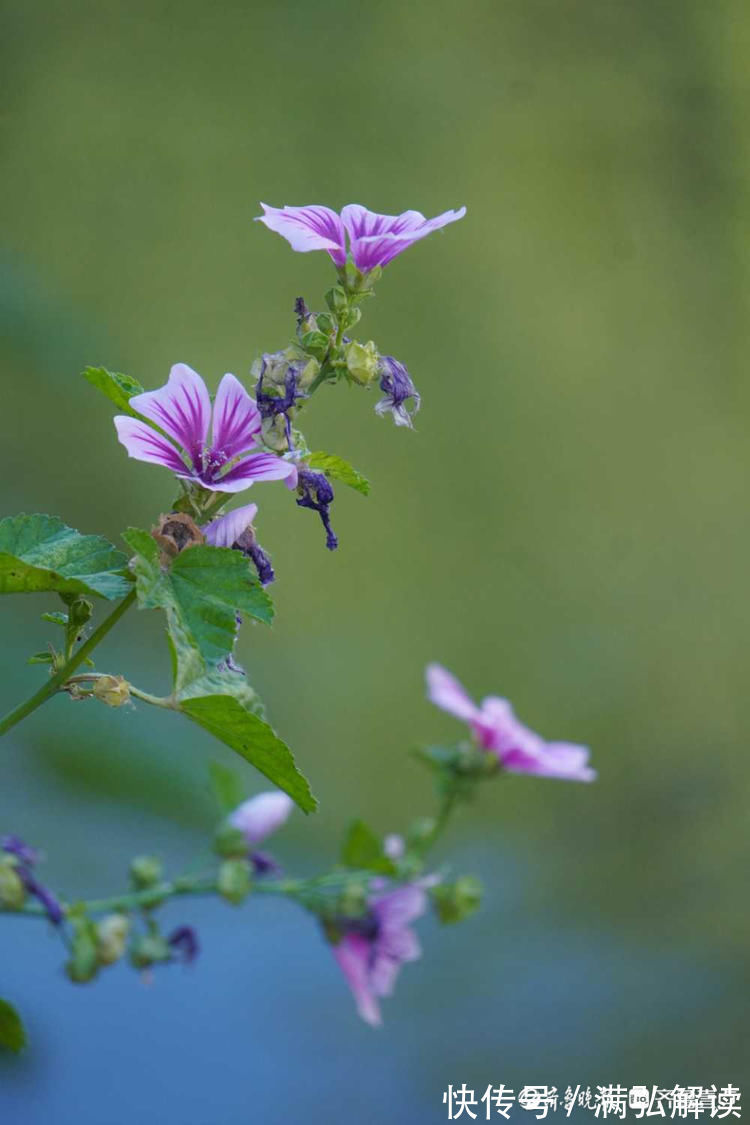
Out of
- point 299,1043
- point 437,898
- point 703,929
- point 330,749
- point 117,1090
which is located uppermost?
point 330,749

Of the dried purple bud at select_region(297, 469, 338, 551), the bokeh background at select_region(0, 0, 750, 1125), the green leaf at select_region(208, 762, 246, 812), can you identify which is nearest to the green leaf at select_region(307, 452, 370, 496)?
the dried purple bud at select_region(297, 469, 338, 551)

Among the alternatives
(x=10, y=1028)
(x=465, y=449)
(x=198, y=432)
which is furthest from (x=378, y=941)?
(x=465, y=449)

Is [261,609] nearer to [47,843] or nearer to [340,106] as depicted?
[47,843]

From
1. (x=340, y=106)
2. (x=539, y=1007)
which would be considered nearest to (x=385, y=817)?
(x=539, y=1007)

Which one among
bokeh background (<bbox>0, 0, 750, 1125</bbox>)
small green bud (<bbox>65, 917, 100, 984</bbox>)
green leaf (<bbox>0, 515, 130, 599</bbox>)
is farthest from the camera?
bokeh background (<bbox>0, 0, 750, 1125</bbox>)

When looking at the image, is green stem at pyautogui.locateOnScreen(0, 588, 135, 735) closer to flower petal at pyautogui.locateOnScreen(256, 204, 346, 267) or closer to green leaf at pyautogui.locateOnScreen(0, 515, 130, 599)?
green leaf at pyautogui.locateOnScreen(0, 515, 130, 599)
